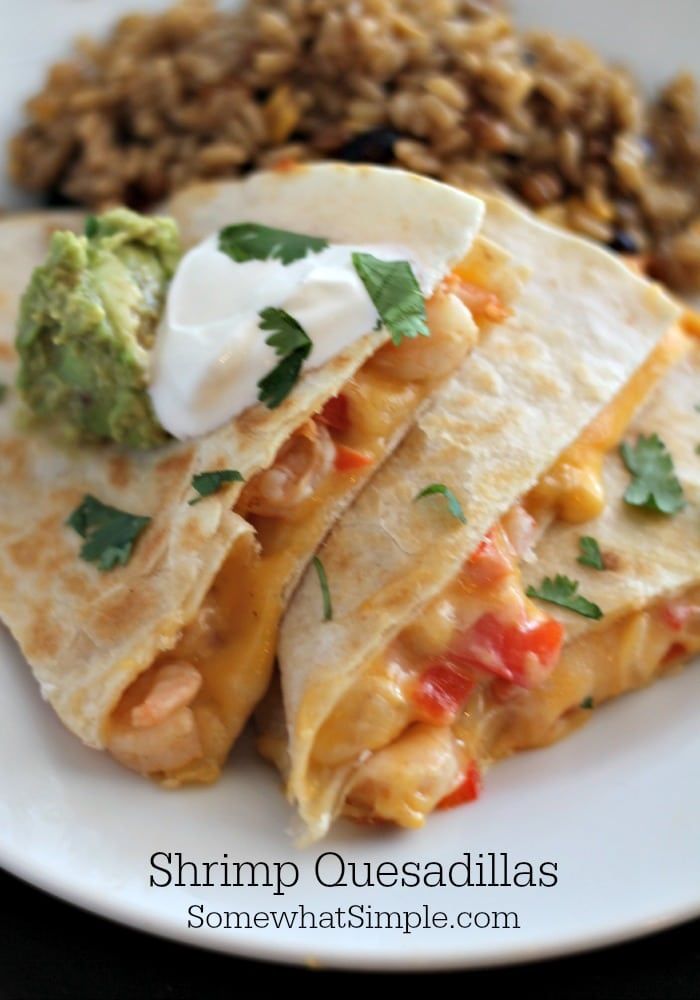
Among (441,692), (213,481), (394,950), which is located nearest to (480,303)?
(213,481)

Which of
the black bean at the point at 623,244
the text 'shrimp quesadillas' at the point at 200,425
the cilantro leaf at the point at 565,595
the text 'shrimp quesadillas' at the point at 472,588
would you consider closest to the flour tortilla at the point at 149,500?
the text 'shrimp quesadillas' at the point at 200,425

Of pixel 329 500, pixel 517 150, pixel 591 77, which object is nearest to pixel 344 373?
pixel 329 500

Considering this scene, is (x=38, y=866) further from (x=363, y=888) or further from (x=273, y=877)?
(x=363, y=888)

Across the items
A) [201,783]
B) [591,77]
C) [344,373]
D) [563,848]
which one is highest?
[591,77]

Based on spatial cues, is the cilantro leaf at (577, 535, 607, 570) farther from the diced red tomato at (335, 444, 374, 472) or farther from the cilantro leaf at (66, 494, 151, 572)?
the cilantro leaf at (66, 494, 151, 572)

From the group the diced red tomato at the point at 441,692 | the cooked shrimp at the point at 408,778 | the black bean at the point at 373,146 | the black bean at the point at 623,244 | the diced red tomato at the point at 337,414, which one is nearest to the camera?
the cooked shrimp at the point at 408,778

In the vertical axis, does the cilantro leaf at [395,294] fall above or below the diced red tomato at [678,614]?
above

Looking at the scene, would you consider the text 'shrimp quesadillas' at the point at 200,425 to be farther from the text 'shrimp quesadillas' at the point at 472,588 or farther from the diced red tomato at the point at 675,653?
the diced red tomato at the point at 675,653
